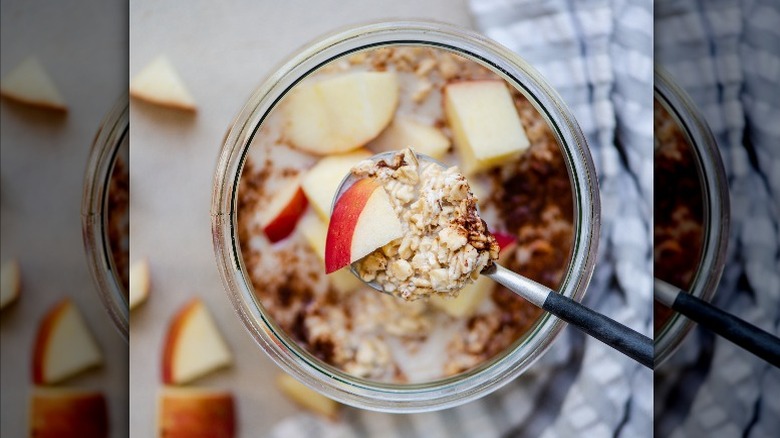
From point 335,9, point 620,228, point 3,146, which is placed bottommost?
point 620,228

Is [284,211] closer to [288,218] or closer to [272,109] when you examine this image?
[288,218]

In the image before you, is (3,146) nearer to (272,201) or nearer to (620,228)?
(272,201)

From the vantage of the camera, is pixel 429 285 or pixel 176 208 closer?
pixel 429 285

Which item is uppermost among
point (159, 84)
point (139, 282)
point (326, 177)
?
point (159, 84)

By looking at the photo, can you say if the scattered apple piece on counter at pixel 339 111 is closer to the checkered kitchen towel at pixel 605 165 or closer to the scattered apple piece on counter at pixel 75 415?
the checkered kitchen towel at pixel 605 165

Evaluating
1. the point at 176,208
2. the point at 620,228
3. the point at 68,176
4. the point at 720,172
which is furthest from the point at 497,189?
the point at 68,176


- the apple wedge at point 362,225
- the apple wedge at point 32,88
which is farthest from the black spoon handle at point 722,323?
the apple wedge at point 32,88

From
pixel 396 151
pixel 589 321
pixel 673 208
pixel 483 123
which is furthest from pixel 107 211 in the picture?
pixel 673 208
